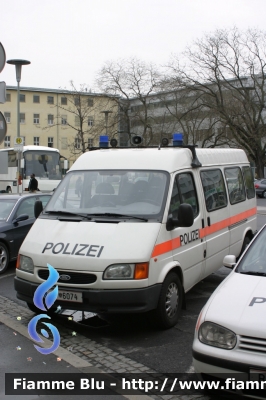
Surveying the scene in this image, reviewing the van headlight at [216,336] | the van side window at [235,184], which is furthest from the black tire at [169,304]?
the van side window at [235,184]

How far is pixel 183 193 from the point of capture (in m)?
7.10

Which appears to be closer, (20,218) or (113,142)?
(113,142)

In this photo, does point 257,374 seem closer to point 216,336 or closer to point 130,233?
point 216,336

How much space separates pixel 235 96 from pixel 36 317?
132 feet

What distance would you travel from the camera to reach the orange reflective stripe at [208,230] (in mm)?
6136

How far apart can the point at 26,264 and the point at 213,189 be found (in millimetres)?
3196

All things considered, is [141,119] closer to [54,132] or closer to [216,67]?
[216,67]

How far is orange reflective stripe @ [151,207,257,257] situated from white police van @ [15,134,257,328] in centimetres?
1

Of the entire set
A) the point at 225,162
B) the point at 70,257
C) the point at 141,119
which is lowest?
the point at 70,257

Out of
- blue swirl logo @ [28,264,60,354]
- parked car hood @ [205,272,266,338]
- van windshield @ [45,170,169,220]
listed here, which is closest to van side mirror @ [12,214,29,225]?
van windshield @ [45,170,169,220]

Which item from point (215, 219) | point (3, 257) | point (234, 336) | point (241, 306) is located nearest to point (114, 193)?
point (215, 219)

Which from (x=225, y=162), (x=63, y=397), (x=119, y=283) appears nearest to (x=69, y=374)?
(x=63, y=397)

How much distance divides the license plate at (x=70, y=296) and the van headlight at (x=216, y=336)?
1.89 meters

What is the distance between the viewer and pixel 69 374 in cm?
504
